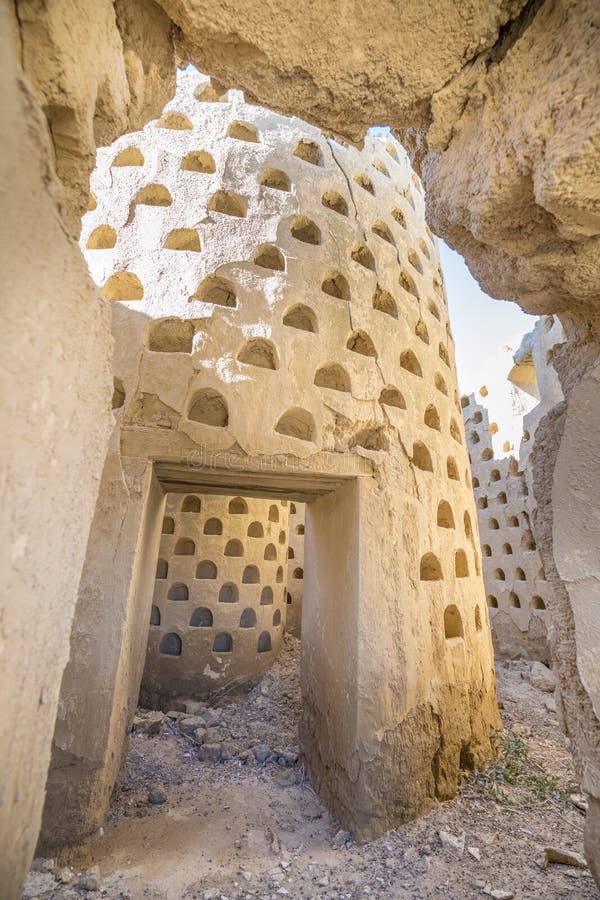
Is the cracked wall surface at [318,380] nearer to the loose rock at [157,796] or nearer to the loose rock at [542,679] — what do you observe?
the loose rock at [157,796]

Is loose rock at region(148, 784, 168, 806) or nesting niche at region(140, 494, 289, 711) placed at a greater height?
nesting niche at region(140, 494, 289, 711)

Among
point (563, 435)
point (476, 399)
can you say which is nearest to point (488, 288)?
point (563, 435)

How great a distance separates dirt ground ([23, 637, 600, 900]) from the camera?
2826 mm

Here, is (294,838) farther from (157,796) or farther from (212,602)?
(212,602)

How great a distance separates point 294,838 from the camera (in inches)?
137

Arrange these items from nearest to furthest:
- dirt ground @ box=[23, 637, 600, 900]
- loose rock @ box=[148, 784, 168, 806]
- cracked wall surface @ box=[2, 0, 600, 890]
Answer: cracked wall surface @ box=[2, 0, 600, 890] → dirt ground @ box=[23, 637, 600, 900] → loose rock @ box=[148, 784, 168, 806]

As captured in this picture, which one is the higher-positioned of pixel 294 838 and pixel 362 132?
pixel 362 132

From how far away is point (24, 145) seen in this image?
105cm

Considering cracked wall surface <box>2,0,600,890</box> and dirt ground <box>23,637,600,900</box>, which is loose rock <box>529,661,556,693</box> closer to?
dirt ground <box>23,637,600,900</box>

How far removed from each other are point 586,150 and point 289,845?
14.0 feet

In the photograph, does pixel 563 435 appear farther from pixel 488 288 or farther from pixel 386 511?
pixel 386 511

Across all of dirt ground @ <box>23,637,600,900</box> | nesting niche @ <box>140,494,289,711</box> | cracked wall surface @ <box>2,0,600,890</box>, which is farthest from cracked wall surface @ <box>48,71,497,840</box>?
nesting niche @ <box>140,494,289,711</box>

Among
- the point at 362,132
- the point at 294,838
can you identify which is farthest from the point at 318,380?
the point at 294,838

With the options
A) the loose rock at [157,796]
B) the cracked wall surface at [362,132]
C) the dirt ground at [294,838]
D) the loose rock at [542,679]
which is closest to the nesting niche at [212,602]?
the dirt ground at [294,838]
